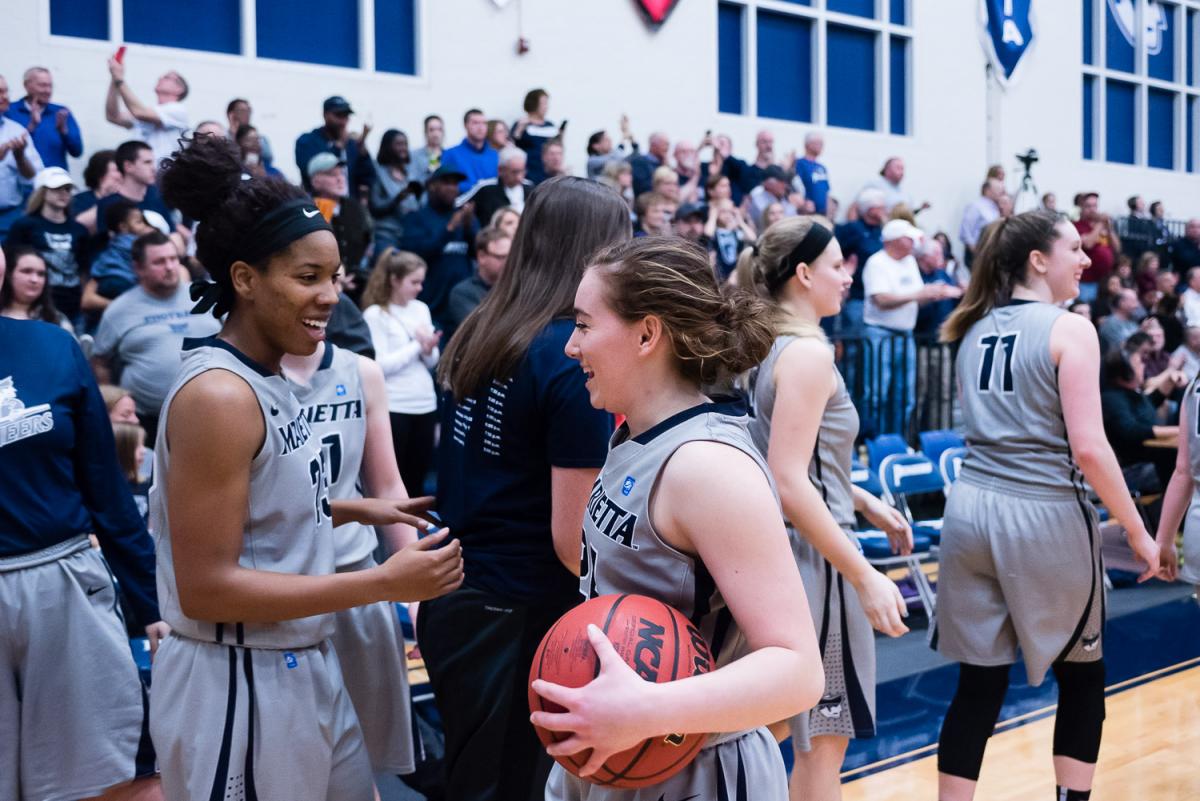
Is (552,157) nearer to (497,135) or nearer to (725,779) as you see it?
(497,135)

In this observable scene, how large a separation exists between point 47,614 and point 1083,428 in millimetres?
2674

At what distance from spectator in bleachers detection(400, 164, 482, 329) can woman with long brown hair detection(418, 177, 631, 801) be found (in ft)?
18.0

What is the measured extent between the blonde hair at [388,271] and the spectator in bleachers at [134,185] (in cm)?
139

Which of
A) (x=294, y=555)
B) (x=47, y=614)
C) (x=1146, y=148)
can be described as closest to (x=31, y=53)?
(x=47, y=614)

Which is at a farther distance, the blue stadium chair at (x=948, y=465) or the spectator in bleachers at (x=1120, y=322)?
the spectator in bleachers at (x=1120, y=322)

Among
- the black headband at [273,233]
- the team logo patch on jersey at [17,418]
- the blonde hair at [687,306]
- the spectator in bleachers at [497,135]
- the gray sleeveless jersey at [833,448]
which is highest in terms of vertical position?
the spectator in bleachers at [497,135]

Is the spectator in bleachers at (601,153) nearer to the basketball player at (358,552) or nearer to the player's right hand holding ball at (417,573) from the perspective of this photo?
the basketball player at (358,552)

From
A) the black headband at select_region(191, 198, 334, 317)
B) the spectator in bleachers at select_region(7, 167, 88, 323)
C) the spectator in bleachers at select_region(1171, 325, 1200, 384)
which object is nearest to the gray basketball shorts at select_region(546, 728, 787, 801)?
the black headband at select_region(191, 198, 334, 317)

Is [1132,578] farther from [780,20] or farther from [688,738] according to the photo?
[780,20]

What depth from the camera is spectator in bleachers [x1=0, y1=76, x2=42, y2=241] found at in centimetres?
769

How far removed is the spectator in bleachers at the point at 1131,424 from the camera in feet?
26.3

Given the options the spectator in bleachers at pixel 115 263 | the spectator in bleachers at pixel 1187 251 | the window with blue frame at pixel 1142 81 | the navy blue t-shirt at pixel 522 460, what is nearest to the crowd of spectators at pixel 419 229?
the spectator in bleachers at pixel 115 263

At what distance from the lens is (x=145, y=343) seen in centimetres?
578

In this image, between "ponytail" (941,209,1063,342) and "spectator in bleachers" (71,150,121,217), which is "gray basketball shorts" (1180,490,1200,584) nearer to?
"ponytail" (941,209,1063,342)
